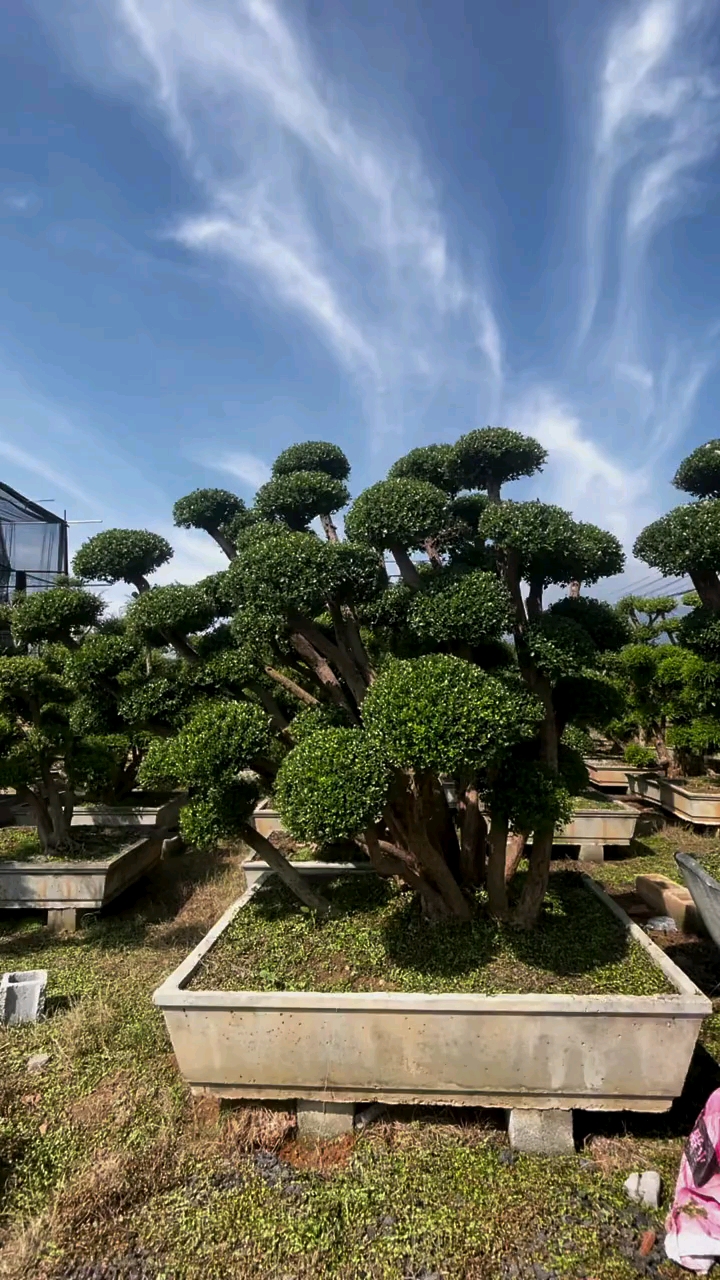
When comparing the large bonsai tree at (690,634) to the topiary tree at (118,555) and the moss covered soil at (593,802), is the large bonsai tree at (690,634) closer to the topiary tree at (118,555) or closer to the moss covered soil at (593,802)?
the moss covered soil at (593,802)

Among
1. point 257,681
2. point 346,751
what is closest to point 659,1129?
point 346,751

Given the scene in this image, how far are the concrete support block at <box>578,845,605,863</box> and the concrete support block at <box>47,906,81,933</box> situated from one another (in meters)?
4.75

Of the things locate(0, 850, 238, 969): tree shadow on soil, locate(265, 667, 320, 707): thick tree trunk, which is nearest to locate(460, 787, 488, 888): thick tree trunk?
locate(265, 667, 320, 707): thick tree trunk

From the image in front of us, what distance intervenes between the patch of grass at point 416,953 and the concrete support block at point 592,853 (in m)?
2.77

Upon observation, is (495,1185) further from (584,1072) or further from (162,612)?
(162,612)

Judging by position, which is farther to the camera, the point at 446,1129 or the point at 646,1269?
the point at 446,1129

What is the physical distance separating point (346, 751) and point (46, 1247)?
199 centimetres

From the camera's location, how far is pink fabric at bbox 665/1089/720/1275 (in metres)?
2.21

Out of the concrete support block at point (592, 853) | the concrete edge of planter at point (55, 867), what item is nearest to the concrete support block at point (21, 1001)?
the concrete edge of planter at point (55, 867)

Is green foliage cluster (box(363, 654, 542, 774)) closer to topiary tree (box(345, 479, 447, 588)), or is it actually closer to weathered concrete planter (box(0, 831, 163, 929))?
topiary tree (box(345, 479, 447, 588))

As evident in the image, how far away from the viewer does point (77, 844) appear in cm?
568

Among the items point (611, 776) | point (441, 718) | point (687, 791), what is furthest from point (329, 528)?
point (611, 776)

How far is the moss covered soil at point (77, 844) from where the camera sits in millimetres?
5426

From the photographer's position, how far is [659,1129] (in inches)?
113
